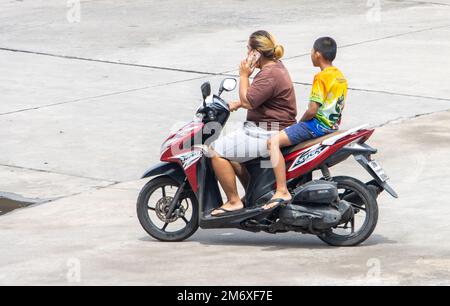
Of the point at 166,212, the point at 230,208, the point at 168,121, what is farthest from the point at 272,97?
the point at 168,121

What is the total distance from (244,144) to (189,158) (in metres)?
0.44

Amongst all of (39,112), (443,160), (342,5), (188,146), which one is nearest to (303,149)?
(188,146)

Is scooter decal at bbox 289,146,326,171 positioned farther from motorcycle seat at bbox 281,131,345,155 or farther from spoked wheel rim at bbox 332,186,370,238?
spoked wheel rim at bbox 332,186,370,238

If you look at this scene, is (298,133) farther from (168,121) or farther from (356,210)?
(168,121)

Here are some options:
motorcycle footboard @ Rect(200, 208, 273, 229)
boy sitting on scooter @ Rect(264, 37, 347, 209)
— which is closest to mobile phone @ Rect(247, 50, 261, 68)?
boy sitting on scooter @ Rect(264, 37, 347, 209)

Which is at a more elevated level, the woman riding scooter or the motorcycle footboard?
the woman riding scooter

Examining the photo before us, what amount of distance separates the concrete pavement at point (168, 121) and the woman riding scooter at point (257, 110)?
0.60 meters

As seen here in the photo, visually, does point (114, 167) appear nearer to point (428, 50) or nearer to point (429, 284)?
point (429, 284)

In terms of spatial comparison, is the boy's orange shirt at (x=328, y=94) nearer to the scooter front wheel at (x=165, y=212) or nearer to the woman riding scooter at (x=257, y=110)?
the woman riding scooter at (x=257, y=110)

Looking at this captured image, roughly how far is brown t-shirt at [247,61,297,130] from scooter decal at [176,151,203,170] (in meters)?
0.50

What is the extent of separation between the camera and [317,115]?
349 inches

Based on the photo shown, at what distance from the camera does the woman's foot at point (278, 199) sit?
347 inches

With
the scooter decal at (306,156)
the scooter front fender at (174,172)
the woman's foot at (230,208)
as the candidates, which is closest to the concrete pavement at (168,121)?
the woman's foot at (230,208)

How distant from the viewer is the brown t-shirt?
8859 millimetres
